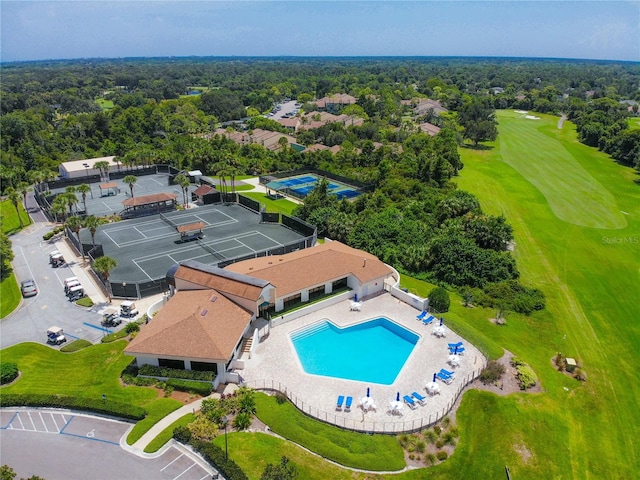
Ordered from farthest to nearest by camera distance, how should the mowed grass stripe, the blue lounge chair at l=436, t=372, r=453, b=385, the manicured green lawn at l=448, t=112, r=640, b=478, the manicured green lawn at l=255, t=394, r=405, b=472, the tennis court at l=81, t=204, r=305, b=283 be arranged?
the mowed grass stripe → the tennis court at l=81, t=204, r=305, b=283 → the blue lounge chair at l=436, t=372, r=453, b=385 → the manicured green lawn at l=448, t=112, r=640, b=478 → the manicured green lawn at l=255, t=394, r=405, b=472

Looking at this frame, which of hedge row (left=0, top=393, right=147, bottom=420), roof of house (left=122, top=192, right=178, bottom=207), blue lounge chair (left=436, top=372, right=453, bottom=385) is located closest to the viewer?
hedge row (left=0, top=393, right=147, bottom=420)

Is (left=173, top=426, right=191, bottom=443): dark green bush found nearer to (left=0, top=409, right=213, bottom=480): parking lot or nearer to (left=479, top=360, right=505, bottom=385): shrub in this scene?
(left=0, top=409, right=213, bottom=480): parking lot

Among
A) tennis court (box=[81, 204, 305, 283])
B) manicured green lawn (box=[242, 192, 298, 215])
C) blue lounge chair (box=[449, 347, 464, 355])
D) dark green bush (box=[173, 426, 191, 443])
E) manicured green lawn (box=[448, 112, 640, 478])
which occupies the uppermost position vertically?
dark green bush (box=[173, 426, 191, 443])

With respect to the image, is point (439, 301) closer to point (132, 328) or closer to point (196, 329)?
point (196, 329)

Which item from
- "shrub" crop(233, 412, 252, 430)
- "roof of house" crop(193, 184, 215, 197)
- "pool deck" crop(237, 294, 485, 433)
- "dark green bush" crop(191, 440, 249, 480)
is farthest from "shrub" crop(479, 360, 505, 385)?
"roof of house" crop(193, 184, 215, 197)

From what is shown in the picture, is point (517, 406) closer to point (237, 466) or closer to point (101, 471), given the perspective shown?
point (237, 466)

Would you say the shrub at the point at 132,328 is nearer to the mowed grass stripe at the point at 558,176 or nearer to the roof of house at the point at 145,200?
the roof of house at the point at 145,200
